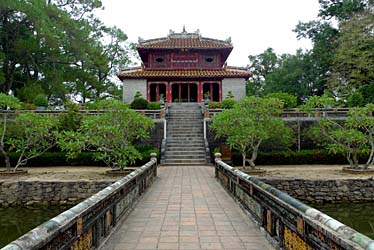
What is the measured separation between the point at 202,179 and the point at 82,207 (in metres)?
8.64

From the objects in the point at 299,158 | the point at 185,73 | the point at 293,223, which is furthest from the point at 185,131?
the point at 293,223

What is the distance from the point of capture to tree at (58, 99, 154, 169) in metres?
13.2

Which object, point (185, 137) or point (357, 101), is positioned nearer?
point (185, 137)

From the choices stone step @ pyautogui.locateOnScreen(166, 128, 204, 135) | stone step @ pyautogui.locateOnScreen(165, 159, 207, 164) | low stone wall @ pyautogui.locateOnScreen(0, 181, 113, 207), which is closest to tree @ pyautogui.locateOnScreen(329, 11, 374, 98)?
stone step @ pyautogui.locateOnScreen(166, 128, 204, 135)

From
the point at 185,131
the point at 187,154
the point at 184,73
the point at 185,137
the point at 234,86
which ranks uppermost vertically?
the point at 184,73

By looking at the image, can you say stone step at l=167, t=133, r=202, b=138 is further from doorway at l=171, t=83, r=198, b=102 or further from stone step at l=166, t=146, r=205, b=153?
doorway at l=171, t=83, r=198, b=102

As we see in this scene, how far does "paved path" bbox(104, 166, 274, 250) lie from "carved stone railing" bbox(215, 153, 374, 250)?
283 millimetres

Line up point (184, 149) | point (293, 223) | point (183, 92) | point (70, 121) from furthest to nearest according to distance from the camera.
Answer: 1. point (183, 92)
2. point (70, 121)
3. point (184, 149)
4. point (293, 223)

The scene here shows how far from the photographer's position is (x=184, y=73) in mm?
29219

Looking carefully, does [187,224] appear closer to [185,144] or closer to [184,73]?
[185,144]

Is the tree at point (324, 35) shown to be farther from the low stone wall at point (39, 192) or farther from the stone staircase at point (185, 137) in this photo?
the low stone wall at point (39, 192)

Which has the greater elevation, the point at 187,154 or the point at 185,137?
the point at 185,137

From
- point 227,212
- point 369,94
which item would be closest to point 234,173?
point 227,212

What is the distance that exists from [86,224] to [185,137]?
54.3 feet
